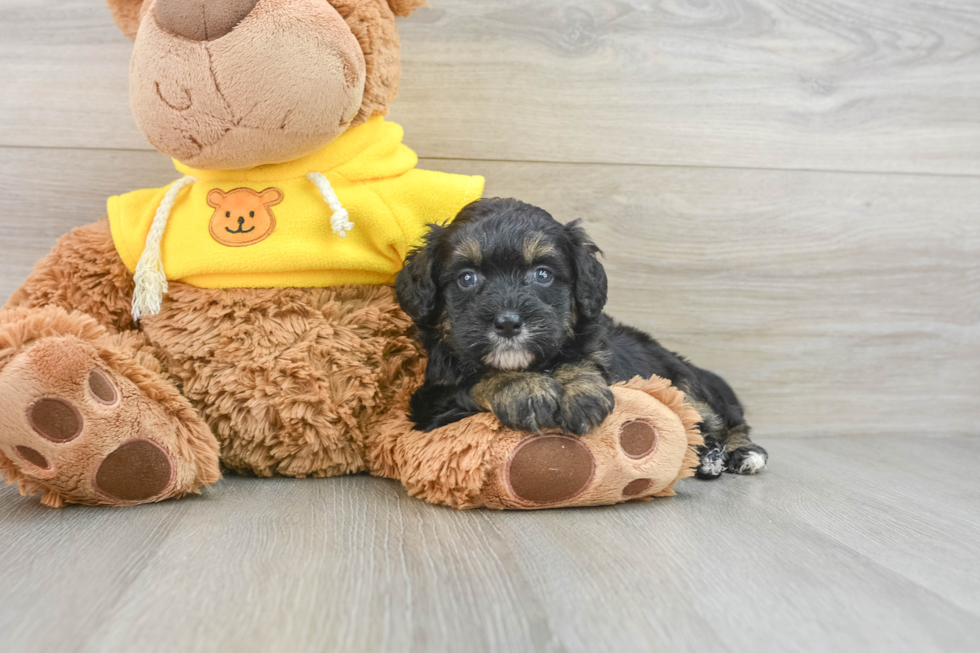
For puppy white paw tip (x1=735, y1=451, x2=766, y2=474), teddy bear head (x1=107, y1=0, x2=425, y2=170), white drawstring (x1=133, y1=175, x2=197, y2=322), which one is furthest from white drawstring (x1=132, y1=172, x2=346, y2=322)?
puppy white paw tip (x1=735, y1=451, x2=766, y2=474)

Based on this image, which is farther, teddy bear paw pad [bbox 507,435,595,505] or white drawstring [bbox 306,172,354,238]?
white drawstring [bbox 306,172,354,238]

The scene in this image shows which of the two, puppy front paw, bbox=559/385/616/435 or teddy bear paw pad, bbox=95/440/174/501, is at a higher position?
puppy front paw, bbox=559/385/616/435

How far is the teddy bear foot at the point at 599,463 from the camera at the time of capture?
148 centimetres

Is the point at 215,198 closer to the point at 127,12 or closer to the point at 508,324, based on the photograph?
the point at 127,12

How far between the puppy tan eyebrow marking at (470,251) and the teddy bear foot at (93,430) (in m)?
0.69

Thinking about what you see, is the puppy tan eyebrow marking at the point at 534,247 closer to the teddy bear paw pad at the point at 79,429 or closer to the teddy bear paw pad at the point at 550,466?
the teddy bear paw pad at the point at 550,466

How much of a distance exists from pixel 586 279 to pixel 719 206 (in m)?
0.97

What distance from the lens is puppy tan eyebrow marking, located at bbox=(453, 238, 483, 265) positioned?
5.28ft

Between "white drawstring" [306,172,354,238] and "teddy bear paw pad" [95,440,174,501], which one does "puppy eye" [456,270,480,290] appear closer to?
"white drawstring" [306,172,354,238]

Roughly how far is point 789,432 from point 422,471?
1560mm

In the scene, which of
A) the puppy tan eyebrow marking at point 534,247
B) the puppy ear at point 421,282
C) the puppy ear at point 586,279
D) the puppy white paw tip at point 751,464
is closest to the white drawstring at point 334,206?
the puppy ear at point 421,282

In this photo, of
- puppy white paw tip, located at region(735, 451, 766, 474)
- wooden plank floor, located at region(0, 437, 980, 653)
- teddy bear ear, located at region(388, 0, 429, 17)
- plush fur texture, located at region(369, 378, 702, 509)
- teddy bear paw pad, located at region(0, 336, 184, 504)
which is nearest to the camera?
wooden plank floor, located at region(0, 437, 980, 653)

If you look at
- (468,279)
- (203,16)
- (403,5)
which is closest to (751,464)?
(468,279)

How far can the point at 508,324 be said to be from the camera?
150 cm
